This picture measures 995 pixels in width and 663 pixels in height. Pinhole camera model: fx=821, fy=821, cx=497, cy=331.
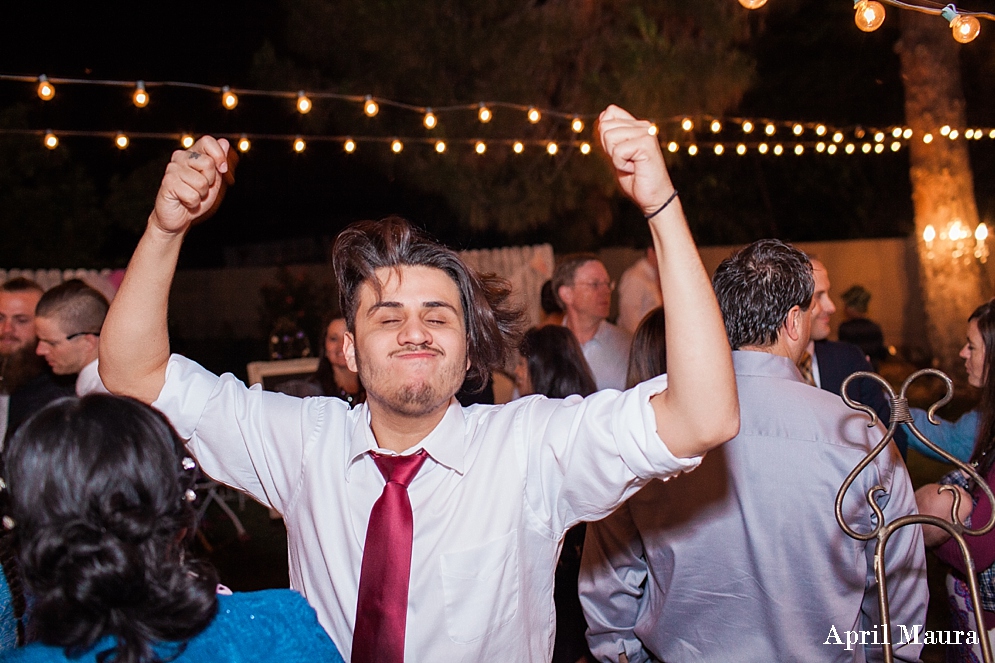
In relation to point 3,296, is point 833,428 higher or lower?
lower

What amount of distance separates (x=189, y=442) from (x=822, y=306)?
7.34 ft

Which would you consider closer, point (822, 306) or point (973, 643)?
point (973, 643)

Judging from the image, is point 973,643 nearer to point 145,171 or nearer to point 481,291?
point 481,291

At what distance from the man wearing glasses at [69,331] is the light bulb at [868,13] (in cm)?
318

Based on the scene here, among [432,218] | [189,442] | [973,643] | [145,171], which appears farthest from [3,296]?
[432,218]

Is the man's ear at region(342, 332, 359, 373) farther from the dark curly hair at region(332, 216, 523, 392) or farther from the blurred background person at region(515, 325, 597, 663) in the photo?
the blurred background person at region(515, 325, 597, 663)

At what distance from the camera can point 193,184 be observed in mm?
1532

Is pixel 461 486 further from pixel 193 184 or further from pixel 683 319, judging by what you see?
pixel 193 184

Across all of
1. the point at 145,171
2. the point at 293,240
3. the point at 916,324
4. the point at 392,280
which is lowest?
the point at 392,280

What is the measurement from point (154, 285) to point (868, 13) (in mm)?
2857

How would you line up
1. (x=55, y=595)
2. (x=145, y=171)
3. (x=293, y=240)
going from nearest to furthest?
(x=55, y=595), (x=145, y=171), (x=293, y=240)

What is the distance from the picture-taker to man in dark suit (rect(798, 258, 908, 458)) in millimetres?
3047

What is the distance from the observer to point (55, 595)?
114 centimetres

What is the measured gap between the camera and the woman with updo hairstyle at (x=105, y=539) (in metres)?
1.13
